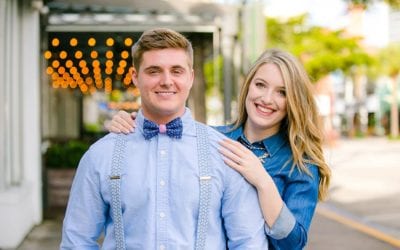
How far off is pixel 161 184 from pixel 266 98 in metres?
0.87

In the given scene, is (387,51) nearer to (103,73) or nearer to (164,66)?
(103,73)

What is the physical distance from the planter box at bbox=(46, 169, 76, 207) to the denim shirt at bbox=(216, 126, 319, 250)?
8716 millimetres

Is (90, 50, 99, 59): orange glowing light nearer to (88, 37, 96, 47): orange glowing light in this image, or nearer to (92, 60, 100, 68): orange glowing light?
(92, 60, 100, 68): orange glowing light

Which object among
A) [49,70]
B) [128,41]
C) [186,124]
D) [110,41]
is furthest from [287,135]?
[49,70]

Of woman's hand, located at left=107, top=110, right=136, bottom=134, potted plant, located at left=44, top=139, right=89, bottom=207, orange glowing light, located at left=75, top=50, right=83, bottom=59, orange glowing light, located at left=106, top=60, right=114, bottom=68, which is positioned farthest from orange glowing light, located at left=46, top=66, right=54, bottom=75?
woman's hand, located at left=107, top=110, right=136, bottom=134

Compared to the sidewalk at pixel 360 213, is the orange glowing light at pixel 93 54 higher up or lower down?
higher up

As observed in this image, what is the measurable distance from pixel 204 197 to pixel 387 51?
49.1 m

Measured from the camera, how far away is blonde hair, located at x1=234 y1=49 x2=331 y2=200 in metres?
3.01

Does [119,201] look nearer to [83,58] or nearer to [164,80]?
[164,80]

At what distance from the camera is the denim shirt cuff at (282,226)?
8.41 feet

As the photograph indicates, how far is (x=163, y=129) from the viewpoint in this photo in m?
2.40

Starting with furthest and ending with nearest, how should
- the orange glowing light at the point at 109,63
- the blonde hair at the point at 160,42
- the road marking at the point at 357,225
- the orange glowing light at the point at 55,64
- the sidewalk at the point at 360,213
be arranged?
the orange glowing light at the point at 109,63 → the orange glowing light at the point at 55,64 → the road marking at the point at 357,225 → the sidewalk at the point at 360,213 → the blonde hair at the point at 160,42

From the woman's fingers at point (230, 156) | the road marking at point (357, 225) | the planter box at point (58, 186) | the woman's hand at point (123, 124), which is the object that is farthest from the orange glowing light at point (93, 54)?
the woman's fingers at point (230, 156)

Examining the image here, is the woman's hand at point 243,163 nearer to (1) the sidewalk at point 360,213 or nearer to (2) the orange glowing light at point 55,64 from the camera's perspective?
(1) the sidewalk at point 360,213
